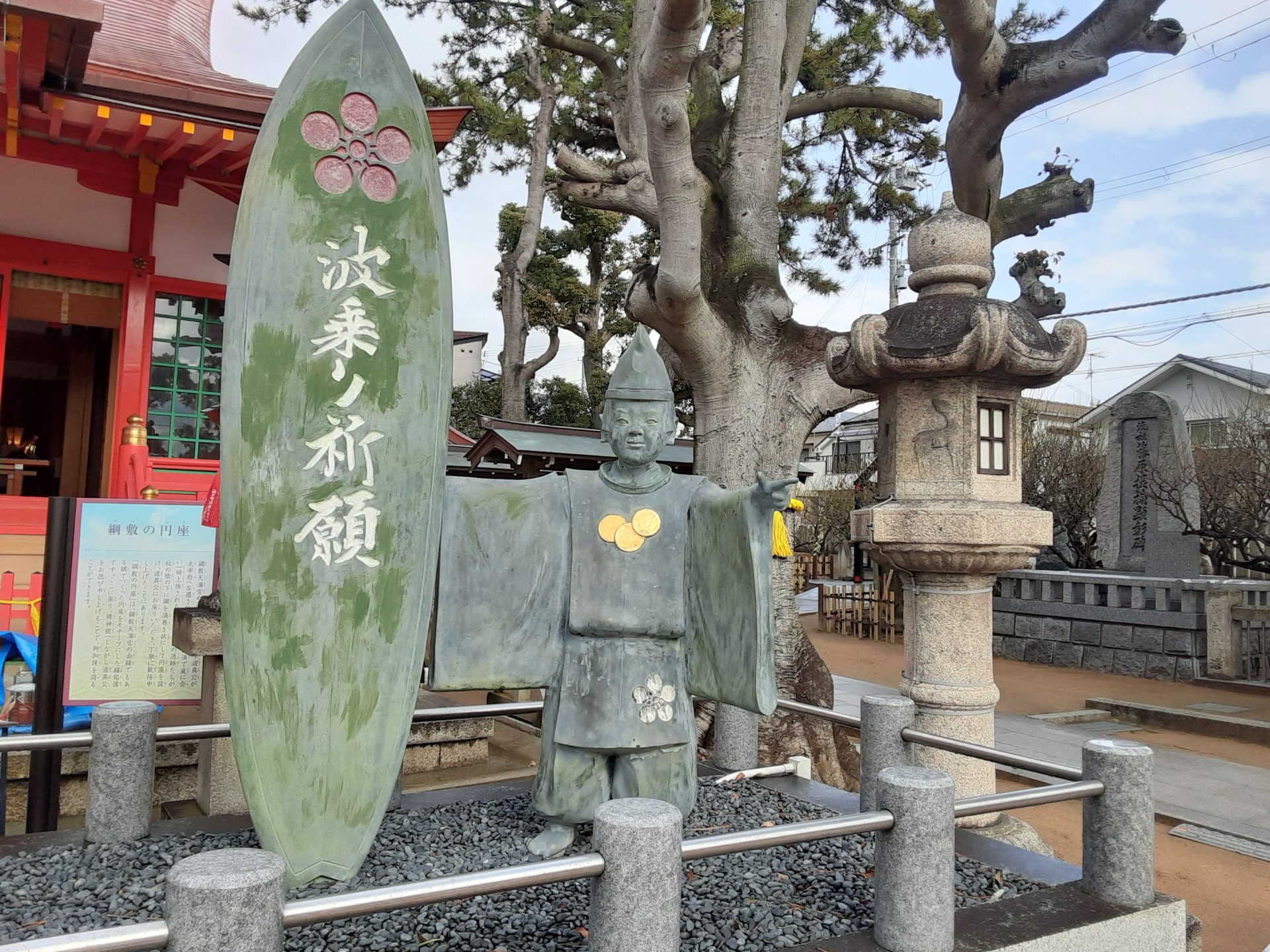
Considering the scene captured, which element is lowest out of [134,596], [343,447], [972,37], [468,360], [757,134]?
[134,596]

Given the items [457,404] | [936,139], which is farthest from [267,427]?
[457,404]

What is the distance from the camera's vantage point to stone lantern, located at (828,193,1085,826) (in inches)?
173

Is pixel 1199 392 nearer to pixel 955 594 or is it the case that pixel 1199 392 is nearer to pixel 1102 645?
pixel 1102 645

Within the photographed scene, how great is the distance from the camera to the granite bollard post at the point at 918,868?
2.62 m

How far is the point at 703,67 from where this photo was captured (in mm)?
7648

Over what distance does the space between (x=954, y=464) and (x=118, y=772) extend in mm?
4250

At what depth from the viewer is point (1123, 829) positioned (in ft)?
10.2

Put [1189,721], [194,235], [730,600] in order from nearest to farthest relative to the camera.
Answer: [730,600] < [194,235] < [1189,721]

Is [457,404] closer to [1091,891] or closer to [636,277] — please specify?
[636,277]

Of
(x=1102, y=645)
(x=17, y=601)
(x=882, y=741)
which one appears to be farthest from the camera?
(x=1102, y=645)

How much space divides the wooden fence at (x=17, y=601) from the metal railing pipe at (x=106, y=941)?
5.13 m

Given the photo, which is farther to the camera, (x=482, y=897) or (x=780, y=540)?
(x=780, y=540)

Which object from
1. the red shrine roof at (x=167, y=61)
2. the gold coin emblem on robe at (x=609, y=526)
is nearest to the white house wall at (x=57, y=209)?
the red shrine roof at (x=167, y=61)

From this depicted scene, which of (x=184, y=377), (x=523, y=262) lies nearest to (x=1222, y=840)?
(x=184, y=377)
